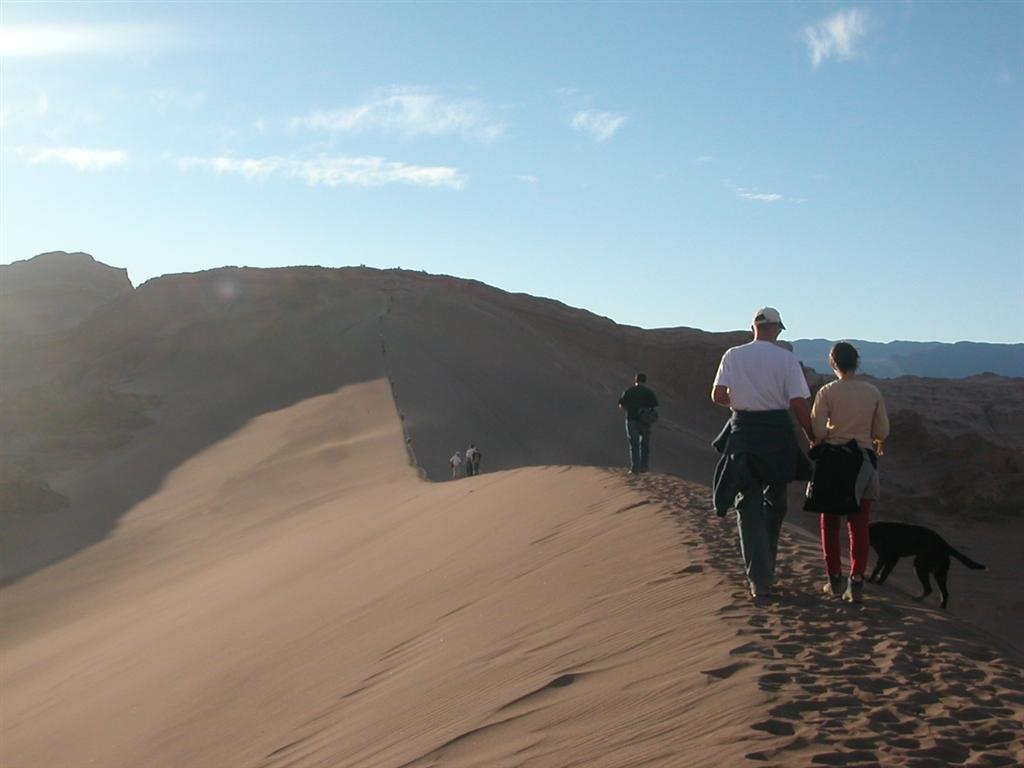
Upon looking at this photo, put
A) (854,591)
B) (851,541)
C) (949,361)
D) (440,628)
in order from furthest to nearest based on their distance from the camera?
(949,361), (440,628), (851,541), (854,591)

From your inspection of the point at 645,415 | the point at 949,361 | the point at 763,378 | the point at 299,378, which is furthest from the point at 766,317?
the point at 949,361

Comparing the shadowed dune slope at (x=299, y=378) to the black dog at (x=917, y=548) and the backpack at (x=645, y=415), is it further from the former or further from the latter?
the black dog at (x=917, y=548)

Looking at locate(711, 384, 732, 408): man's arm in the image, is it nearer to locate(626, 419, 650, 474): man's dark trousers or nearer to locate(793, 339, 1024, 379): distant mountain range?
locate(626, 419, 650, 474): man's dark trousers

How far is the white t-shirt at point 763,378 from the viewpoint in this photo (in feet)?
21.5

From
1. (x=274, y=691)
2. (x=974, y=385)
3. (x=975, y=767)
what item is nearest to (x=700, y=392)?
(x=974, y=385)

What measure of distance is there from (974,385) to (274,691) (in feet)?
173

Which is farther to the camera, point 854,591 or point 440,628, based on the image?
point 440,628

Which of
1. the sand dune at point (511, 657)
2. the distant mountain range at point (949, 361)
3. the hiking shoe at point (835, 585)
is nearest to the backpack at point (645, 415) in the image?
the sand dune at point (511, 657)

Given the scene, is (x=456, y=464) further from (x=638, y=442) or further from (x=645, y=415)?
(x=645, y=415)

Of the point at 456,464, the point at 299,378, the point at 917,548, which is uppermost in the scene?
the point at 299,378

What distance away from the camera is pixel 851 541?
668cm

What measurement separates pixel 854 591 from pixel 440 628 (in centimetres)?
280

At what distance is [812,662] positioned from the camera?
5137 mm

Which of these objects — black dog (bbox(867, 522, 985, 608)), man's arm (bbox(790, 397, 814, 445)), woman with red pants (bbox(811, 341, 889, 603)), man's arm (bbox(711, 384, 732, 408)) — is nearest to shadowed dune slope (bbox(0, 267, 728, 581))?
black dog (bbox(867, 522, 985, 608))
